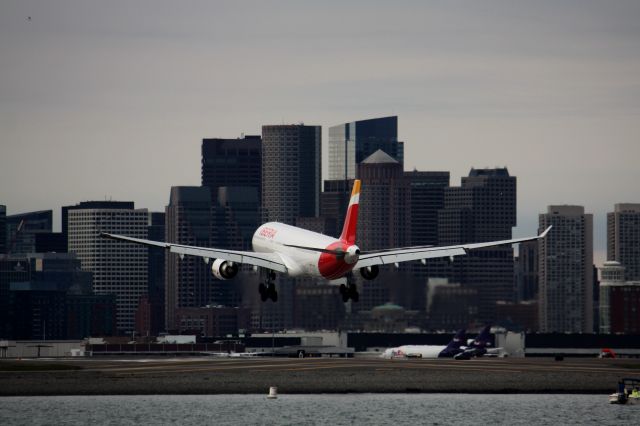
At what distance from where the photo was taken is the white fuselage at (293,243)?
520 ft

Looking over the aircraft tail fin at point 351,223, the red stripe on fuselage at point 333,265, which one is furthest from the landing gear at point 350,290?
the aircraft tail fin at point 351,223

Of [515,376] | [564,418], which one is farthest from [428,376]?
[564,418]

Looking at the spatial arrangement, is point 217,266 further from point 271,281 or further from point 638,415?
point 638,415

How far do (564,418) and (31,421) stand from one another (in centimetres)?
5059

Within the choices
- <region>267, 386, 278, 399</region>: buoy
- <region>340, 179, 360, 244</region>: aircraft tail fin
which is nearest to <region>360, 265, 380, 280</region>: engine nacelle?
<region>340, 179, 360, 244</region>: aircraft tail fin

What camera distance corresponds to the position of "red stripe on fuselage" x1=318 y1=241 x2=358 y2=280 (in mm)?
154000

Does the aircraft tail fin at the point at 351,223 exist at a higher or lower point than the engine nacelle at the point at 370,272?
higher

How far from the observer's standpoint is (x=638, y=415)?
155 metres

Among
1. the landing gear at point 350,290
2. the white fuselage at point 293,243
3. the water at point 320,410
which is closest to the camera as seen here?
the water at point 320,410

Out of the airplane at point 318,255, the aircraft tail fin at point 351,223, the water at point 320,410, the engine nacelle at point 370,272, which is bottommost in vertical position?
the water at point 320,410

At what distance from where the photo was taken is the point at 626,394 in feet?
544

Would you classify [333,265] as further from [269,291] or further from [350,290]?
[269,291]

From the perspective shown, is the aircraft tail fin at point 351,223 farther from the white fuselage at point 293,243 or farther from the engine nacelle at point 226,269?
the engine nacelle at point 226,269

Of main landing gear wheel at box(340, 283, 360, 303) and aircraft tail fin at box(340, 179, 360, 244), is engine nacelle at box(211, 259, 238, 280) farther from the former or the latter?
aircraft tail fin at box(340, 179, 360, 244)
